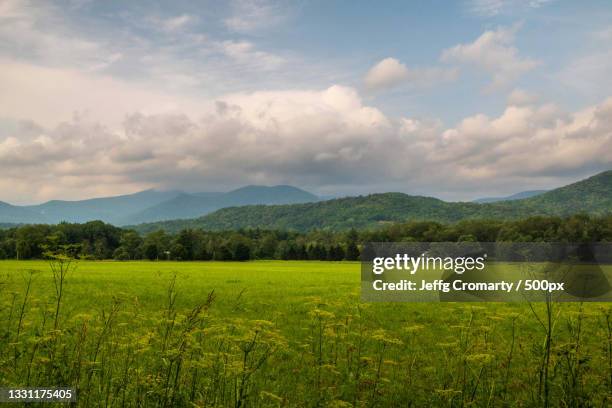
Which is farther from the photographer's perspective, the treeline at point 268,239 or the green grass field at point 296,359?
the treeline at point 268,239

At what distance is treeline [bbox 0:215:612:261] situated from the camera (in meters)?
110

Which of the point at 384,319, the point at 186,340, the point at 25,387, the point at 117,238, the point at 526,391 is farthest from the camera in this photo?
the point at 117,238

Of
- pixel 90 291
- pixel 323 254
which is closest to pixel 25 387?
pixel 90 291

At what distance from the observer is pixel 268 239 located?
480 feet

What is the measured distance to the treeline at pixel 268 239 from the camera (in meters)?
110

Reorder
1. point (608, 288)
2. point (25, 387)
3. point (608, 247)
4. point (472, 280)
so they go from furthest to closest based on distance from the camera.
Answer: point (608, 247)
point (472, 280)
point (608, 288)
point (25, 387)

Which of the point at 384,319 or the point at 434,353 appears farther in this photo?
the point at 384,319

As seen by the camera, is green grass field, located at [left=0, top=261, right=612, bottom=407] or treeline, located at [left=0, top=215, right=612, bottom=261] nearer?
green grass field, located at [left=0, top=261, right=612, bottom=407]

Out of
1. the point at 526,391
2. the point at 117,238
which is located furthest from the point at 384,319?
the point at 117,238

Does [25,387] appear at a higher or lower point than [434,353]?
higher

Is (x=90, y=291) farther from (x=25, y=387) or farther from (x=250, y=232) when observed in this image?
(x=250, y=232)

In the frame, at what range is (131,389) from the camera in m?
6.91

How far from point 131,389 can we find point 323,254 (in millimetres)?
Answer: 123526

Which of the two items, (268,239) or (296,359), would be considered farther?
(268,239)
